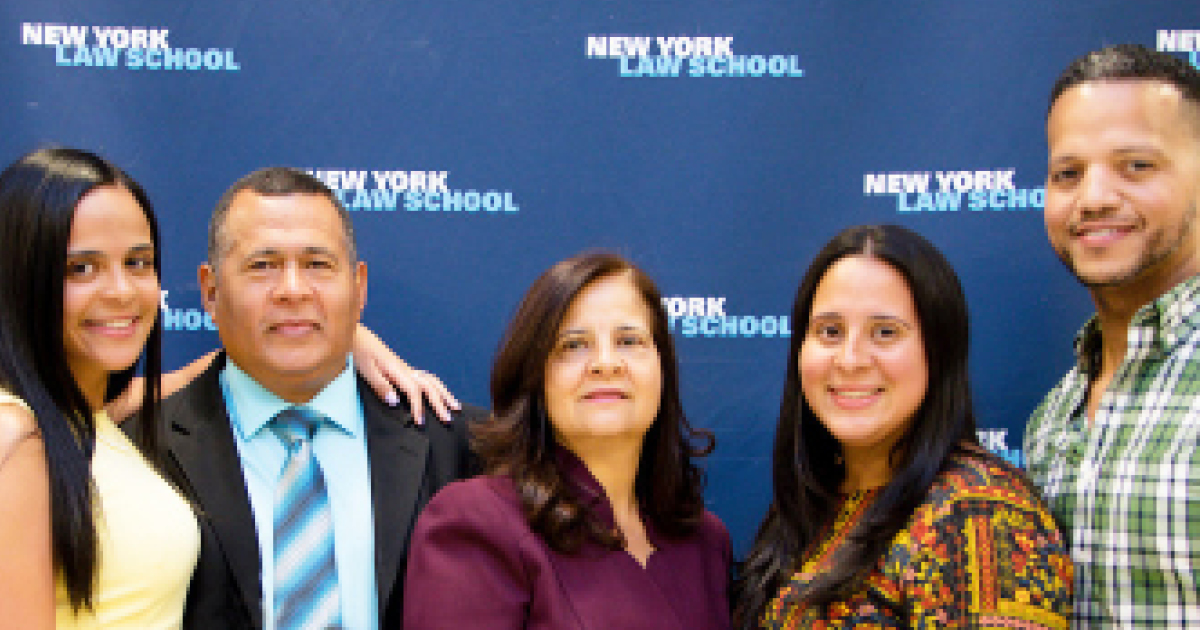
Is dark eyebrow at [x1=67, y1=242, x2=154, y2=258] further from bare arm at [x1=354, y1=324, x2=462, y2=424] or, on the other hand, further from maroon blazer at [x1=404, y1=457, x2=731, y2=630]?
maroon blazer at [x1=404, y1=457, x2=731, y2=630]

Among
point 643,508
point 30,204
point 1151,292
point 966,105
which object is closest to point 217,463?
point 30,204

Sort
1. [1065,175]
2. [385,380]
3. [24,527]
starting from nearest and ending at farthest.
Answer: [24,527] → [1065,175] → [385,380]

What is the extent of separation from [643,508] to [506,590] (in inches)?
17.9

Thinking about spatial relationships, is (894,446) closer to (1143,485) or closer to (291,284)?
(1143,485)

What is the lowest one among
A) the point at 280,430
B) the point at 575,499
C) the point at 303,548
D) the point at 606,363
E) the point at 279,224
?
the point at 303,548

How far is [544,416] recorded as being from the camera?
2111 millimetres

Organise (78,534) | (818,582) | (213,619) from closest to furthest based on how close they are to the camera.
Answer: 1. (78,534)
2. (818,582)
3. (213,619)

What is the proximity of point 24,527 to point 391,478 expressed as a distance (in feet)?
2.56

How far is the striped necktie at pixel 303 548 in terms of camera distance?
85.9 inches

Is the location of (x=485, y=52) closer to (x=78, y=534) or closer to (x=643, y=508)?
(x=643, y=508)

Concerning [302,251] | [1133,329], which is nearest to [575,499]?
[302,251]

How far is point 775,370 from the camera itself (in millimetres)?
3047

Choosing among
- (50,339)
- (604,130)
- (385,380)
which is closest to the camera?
A: (50,339)

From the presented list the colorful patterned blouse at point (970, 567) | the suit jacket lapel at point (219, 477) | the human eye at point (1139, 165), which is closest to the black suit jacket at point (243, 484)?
the suit jacket lapel at point (219, 477)
